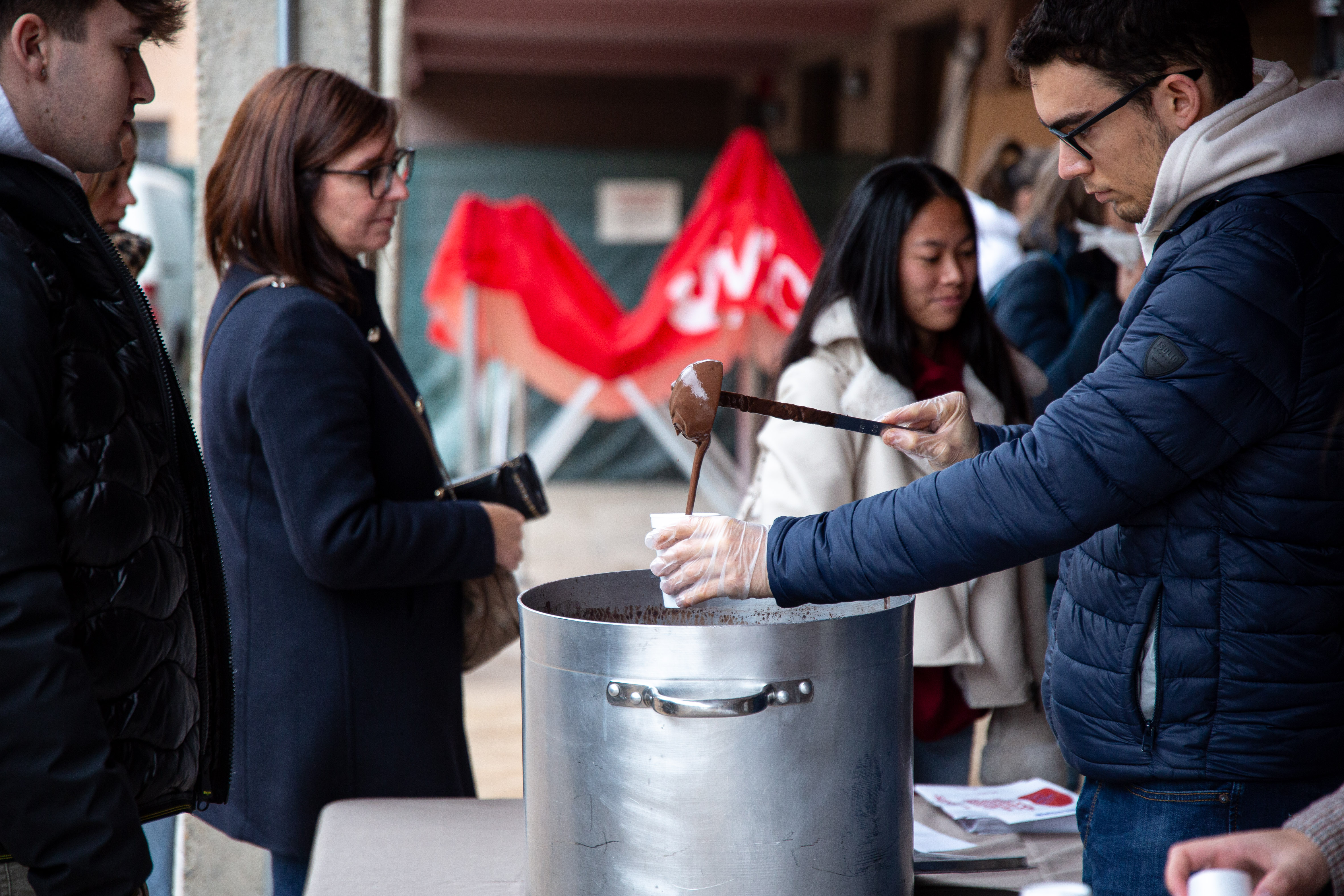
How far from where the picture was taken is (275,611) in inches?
75.6

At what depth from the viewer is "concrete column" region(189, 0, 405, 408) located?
2.69 meters

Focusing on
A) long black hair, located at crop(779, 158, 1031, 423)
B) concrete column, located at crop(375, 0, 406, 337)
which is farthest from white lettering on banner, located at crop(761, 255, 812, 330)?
long black hair, located at crop(779, 158, 1031, 423)

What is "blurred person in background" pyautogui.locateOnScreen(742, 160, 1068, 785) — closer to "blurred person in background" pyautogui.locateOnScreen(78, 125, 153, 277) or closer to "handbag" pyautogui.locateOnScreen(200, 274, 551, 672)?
"handbag" pyautogui.locateOnScreen(200, 274, 551, 672)

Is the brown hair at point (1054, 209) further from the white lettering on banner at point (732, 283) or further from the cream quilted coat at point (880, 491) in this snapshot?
the white lettering on banner at point (732, 283)

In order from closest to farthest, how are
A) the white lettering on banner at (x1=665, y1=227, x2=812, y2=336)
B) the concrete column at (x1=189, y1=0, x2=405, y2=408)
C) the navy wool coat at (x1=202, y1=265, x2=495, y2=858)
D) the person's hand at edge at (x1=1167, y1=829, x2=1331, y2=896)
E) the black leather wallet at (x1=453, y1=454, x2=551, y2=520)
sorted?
the person's hand at edge at (x1=1167, y1=829, x2=1331, y2=896) < the navy wool coat at (x1=202, y1=265, x2=495, y2=858) < the black leather wallet at (x1=453, y1=454, x2=551, y2=520) < the concrete column at (x1=189, y1=0, x2=405, y2=408) < the white lettering on banner at (x1=665, y1=227, x2=812, y2=336)

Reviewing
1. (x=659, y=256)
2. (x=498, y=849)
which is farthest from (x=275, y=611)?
(x=659, y=256)

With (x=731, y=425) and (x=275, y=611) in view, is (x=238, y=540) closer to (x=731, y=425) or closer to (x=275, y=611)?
(x=275, y=611)

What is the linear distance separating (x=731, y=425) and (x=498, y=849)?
763 centimetres

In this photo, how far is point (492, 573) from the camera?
2.03 meters

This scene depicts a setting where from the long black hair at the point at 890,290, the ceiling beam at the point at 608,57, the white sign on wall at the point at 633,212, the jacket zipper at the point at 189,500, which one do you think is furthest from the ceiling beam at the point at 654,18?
the jacket zipper at the point at 189,500

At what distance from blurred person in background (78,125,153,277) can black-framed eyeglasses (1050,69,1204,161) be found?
156cm

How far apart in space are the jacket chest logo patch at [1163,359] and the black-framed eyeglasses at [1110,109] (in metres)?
0.28

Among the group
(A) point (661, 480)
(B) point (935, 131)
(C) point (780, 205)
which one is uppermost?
(B) point (935, 131)

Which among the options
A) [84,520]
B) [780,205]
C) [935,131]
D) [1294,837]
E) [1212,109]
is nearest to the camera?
[1294,837]
